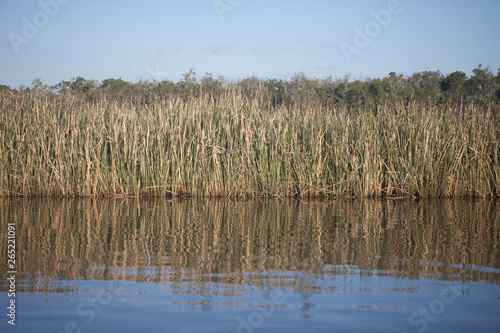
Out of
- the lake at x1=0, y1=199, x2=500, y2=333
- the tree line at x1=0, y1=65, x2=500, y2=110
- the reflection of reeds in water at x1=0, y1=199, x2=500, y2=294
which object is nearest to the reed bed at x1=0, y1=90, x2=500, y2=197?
the reflection of reeds in water at x1=0, y1=199, x2=500, y2=294

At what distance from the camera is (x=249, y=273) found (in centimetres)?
355

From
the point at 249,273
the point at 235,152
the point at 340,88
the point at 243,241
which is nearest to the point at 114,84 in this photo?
the point at 340,88

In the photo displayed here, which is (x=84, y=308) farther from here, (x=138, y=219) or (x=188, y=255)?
(x=138, y=219)

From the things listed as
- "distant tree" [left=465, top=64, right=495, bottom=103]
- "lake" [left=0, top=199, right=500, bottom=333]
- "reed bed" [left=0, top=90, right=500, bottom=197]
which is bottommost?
"lake" [left=0, top=199, right=500, bottom=333]

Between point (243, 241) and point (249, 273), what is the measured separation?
3.92 feet

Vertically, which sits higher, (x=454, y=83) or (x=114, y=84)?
(x=114, y=84)

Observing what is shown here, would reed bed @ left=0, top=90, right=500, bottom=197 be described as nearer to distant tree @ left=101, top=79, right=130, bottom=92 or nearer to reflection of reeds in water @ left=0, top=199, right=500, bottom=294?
reflection of reeds in water @ left=0, top=199, right=500, bottom=294

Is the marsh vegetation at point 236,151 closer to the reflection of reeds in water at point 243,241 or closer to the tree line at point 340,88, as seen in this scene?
the reflection of reeds in water at point 243,241

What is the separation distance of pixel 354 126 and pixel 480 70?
13.1 metres

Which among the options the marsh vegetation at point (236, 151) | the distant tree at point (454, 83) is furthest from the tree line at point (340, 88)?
the marsh vegetation at point (236, 151)

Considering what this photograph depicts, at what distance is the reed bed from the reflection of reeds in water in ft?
2.62

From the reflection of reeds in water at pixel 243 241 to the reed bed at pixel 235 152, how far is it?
2.62 feet

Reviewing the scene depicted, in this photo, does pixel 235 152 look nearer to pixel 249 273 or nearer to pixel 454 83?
pixel 249 273

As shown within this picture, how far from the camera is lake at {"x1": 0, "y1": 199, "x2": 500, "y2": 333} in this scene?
2717mm
